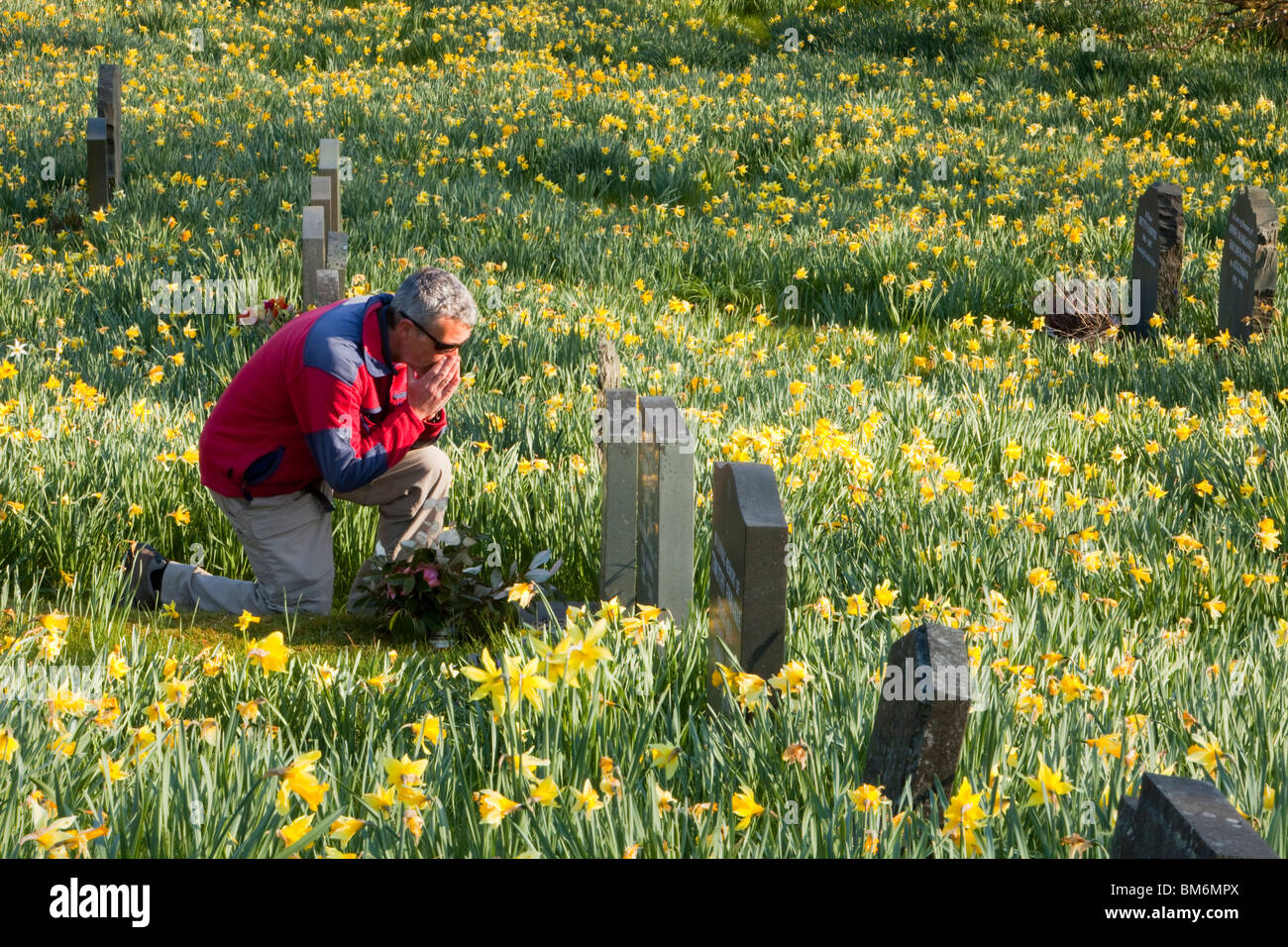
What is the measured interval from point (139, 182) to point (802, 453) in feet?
21.8

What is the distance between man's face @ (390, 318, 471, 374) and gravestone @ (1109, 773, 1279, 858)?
253 centimetres

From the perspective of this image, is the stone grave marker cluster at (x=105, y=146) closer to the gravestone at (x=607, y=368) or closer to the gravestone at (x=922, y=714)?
the gravestone at (x=607, y=368)

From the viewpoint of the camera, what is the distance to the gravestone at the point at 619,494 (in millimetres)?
3725

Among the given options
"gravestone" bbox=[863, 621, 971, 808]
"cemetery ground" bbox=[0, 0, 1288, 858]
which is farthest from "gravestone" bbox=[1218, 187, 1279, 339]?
"gravestone" bbox=[863, 621, 971, 808]

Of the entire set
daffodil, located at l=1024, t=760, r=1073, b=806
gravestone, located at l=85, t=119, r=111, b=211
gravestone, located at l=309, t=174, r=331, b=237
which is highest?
gravestone, located at l=85, t=119, r=111, b=211

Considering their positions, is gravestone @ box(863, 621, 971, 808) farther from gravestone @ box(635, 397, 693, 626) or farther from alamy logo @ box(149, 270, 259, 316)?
alamy logo @ box(149, 270, 259, 316)

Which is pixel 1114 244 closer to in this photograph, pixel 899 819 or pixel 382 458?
pixel 382 458

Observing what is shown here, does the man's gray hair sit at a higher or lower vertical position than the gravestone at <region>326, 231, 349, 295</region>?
lower

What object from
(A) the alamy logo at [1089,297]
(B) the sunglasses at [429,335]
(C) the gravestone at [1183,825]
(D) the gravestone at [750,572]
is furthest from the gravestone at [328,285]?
(C) the gravestone at [1183,825]

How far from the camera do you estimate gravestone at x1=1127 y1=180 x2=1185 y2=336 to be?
7516 millimetres

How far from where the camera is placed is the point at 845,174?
10484mm

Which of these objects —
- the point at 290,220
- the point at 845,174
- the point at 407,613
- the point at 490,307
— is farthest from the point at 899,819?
the point at 845,174

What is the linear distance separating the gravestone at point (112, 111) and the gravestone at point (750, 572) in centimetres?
797
